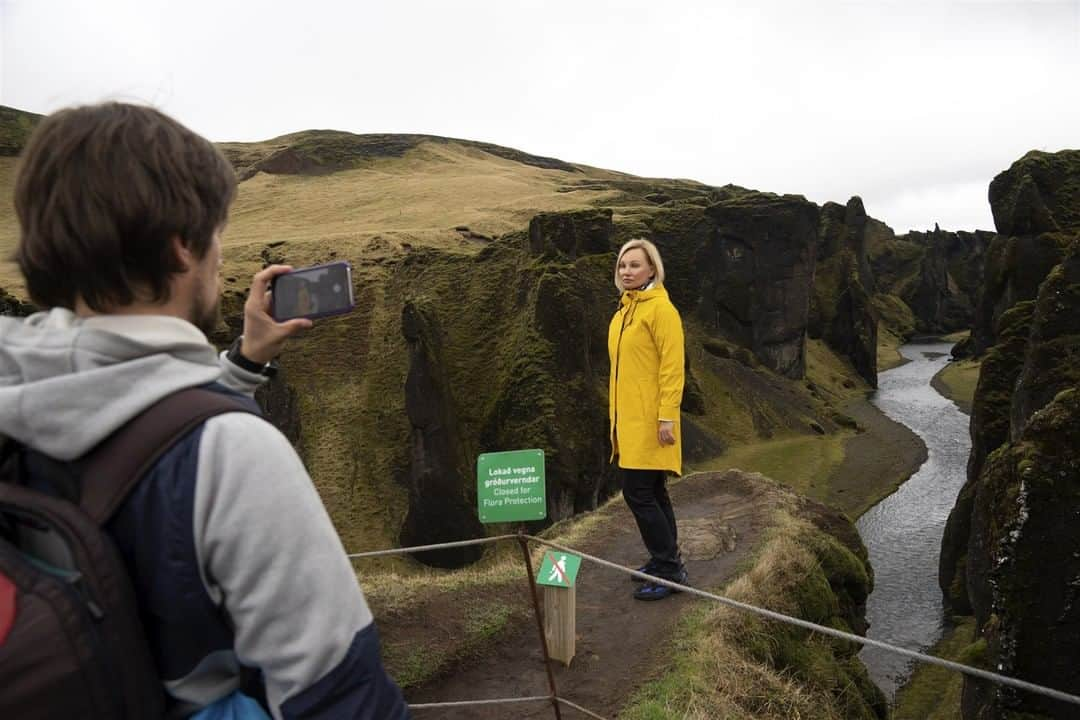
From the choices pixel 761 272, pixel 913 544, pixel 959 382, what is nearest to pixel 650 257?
pixel 913 544

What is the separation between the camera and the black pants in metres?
7.34

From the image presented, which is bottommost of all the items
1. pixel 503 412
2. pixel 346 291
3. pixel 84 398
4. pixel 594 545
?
pixel 503 412

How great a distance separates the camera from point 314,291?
254 cm

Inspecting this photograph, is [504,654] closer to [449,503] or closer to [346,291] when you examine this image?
[346,291]

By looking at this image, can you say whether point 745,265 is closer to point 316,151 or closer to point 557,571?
point 557,571

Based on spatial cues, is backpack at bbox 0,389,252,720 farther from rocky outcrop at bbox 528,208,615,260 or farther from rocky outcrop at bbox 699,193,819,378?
rocky outcrop at bbox 699,193,819,378

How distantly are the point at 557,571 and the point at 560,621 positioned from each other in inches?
25.7

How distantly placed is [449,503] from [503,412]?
416 cm

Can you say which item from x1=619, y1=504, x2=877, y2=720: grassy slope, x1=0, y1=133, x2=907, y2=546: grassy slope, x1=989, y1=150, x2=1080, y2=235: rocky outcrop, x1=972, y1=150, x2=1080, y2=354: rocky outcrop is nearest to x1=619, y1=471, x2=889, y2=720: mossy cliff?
x1=619, y1=504, x2=877, y2=720: grassy slope

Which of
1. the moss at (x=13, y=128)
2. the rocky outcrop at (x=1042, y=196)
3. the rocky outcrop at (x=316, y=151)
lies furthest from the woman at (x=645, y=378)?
the moss at (x=13, y=128)

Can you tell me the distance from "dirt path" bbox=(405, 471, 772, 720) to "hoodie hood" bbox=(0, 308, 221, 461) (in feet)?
19.6

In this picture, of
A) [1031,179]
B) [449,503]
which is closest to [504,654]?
[449,503]

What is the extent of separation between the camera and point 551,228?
32156mm

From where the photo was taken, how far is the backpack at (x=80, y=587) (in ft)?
4.58
